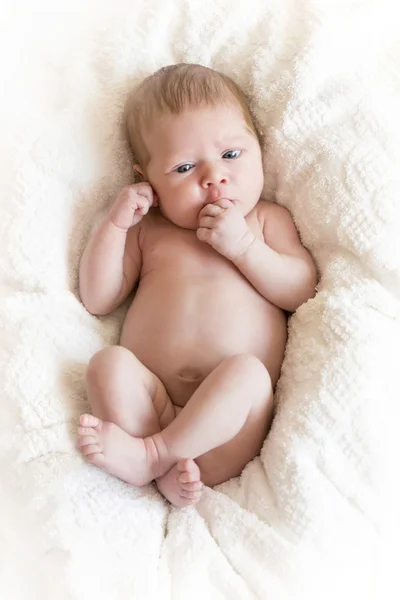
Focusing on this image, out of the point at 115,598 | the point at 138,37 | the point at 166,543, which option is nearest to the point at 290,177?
the point at 138,37

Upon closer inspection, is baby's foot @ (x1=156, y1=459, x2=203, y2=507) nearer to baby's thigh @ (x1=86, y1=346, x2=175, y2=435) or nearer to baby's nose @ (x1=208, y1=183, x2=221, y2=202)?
baby's thigh @ (x1=86, y1=346, x2=175, y2=435)

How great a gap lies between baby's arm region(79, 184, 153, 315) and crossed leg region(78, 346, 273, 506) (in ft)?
0.59

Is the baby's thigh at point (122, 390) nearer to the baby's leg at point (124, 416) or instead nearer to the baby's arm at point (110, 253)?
the baby's leg at point (124, 416)

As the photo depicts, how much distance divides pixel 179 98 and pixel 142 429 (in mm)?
598

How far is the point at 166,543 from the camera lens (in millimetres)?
1109

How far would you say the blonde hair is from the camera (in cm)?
132

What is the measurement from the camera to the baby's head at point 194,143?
1.30 meters

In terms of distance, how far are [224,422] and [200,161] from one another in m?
0.47

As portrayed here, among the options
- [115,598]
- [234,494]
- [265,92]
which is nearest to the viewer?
[115,598]

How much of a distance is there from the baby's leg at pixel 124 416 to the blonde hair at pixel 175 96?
417mm

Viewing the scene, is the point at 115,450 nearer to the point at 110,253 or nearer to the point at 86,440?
the point at 86,440

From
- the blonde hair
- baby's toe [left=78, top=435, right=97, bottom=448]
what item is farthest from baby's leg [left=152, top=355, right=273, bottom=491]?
the blonde hair

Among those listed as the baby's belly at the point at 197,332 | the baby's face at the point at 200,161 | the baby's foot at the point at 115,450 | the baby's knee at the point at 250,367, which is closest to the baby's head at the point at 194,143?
the baby's face at the point at 200,161

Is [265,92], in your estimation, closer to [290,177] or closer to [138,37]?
[290,177]
